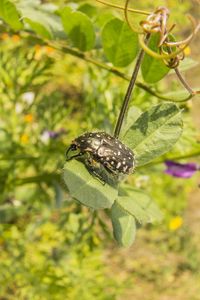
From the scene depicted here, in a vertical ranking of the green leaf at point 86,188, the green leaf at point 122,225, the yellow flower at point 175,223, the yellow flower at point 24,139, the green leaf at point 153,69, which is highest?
the green leaf at point 153,69

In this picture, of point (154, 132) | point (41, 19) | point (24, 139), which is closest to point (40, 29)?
point (41, 19)

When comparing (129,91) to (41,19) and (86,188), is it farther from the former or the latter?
(41,19)

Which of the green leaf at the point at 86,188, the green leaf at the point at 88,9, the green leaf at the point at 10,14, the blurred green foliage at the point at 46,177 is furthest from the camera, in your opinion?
the blurred green foliage at the point at 46,177

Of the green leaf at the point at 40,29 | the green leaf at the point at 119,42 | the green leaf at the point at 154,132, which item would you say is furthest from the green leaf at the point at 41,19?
the green leaf at the point at 154,132

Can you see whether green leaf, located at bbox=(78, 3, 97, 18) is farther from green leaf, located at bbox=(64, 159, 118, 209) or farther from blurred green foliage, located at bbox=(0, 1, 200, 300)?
green leaf, located at bbox=(64, 159, 118, 209)

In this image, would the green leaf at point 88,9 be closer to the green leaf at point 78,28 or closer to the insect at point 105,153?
the green leaf at point 78,28

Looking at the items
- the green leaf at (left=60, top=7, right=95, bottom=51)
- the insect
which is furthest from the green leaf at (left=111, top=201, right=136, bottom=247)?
the green leaf at (left=60, top=7, right=95, bottom=51)

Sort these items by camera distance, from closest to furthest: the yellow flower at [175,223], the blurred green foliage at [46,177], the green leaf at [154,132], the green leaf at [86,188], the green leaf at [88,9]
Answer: the green leaf at [86,188]
the green leaf at [154,132]
the green leaf at [88,9]
the blurred green foliage at [46,177]
the yellow flower at [175,223]
